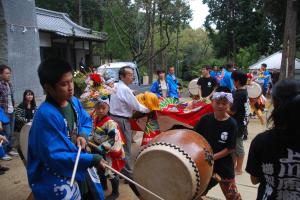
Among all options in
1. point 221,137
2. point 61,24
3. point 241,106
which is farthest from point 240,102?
point 61,24

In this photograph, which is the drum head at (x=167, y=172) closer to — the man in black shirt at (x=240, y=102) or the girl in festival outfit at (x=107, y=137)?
the girl in festival outfit at (x=107, y=137)

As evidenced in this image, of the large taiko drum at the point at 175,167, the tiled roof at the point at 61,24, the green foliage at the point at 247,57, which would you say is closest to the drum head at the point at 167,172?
the large taiko drum at the point at 175,167

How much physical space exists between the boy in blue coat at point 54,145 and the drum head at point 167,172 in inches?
23.9

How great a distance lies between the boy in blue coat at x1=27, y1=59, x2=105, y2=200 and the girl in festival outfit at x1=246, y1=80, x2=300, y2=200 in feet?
3.23

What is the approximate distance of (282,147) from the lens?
1.80 meters

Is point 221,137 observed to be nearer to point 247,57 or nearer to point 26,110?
point 26,110

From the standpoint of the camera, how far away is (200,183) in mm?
2631

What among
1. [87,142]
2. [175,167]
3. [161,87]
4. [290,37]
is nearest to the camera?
[87,142]

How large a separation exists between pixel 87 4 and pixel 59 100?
87.9 feet

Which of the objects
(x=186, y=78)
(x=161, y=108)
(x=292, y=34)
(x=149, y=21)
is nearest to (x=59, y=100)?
(x=161, y=108)

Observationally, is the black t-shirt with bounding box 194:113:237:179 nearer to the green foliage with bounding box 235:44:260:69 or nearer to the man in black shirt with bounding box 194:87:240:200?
the man in black shirt with bounding box 194:87:240:200

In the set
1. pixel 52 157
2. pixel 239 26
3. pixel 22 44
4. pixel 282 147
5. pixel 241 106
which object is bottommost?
pixel 241 106

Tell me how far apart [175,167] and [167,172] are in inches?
3.5

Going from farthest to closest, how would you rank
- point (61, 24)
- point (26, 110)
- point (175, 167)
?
point (61, 24)
point (26, 110)
point (175, 167)
